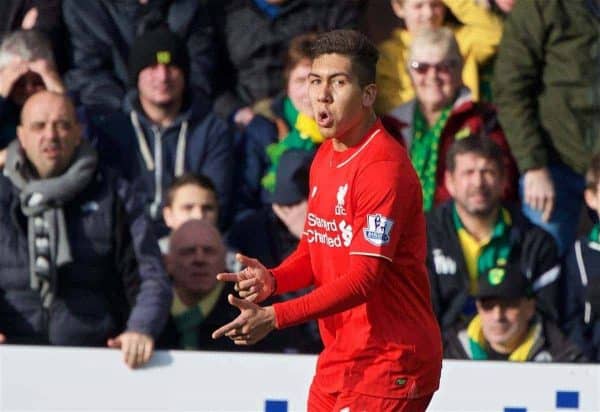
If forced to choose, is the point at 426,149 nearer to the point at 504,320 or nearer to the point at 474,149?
the point at 474,149

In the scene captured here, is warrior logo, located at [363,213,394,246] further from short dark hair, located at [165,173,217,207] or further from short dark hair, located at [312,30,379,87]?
short dark hair, located at [165,173,217,207]

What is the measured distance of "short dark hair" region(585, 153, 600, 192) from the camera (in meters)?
6.93

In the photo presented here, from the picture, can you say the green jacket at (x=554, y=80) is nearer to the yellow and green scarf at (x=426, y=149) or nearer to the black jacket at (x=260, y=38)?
the yellow and green scarf at (x=426, y=149)

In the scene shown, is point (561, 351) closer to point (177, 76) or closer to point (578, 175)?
point (578, 175)

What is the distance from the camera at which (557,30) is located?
7.08m

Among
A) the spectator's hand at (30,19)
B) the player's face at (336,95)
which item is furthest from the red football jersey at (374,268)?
the spectator's hand at (30,19)

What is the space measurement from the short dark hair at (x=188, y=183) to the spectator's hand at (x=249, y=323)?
278 cm

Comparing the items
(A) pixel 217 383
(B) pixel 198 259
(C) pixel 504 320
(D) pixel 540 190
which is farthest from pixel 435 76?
(A) pixel 217 383

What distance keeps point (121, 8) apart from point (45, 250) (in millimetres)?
1421

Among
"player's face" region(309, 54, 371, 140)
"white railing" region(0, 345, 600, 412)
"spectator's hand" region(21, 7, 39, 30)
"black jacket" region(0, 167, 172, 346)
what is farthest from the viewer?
"spectator's hand" region(21, 7, 39, 30)

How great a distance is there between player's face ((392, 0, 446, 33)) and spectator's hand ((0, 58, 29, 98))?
190 centimetres

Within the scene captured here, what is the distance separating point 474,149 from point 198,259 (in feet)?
4.62

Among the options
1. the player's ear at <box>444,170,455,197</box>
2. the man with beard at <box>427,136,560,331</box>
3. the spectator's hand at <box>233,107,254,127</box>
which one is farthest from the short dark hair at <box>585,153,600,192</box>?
the spectator's hand at <box>233,107,254,127</box>

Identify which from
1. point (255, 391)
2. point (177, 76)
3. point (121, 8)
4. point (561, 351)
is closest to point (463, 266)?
point (561, 351)
